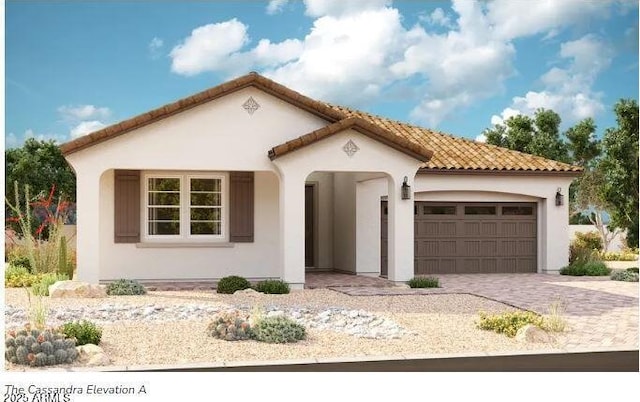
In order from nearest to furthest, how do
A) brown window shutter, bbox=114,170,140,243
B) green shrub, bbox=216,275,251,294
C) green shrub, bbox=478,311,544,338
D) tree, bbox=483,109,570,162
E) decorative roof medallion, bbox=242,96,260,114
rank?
green shrub, bbox=478,311,544,338 → green shrub, bbox=216,275,251,294 → decorative roof medallion, bbox=242,96,260,114 → brown window shutter, bbox=114,170,140,243 → tree, bbox=483,109,570,162

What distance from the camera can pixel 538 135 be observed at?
1203 inches

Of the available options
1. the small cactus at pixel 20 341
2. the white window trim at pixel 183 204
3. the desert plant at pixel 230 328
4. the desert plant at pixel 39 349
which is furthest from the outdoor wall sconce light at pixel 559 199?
the small cactus at pixel 20 341

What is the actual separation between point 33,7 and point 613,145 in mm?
16654

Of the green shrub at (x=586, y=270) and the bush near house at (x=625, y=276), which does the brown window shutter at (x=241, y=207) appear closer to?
the green shrub at (x=586, y=270)

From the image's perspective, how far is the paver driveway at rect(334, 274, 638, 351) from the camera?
1109 centimetres

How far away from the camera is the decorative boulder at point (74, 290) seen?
1443cm

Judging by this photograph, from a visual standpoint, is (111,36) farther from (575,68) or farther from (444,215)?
(575,68)

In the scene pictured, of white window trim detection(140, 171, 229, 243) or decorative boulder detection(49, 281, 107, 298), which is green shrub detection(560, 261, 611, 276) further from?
decorative boulder detection(49, 281, 107, 298)

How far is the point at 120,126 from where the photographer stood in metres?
15.9

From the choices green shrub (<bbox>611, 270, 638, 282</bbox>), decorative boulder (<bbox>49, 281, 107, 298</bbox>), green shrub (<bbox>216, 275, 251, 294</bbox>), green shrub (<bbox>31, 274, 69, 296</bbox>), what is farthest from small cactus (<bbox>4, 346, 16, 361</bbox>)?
green shrub (<bbox>611, 270, 638, 282</bbox>)

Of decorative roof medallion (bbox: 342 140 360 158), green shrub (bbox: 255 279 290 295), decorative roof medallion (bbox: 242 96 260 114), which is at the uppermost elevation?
decorative roof medallion (bbox: 242 96 260 114)

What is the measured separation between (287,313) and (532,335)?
3582 millimetres

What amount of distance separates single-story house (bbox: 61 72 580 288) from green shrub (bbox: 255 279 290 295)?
28.1 inches

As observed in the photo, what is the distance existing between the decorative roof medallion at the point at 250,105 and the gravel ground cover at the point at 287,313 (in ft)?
12.9
